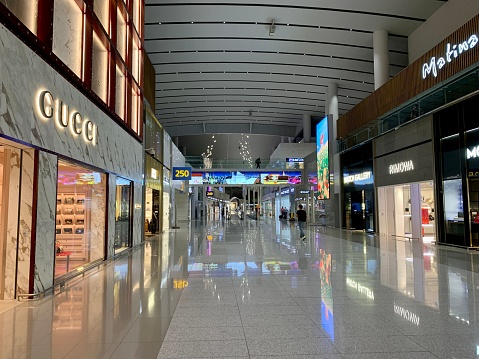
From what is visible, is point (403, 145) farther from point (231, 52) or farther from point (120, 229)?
point (120, 229)

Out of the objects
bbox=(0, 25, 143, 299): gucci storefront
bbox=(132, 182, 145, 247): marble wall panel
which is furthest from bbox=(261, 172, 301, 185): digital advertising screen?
bbox=(0, 25, 143, 299): gucci storefront

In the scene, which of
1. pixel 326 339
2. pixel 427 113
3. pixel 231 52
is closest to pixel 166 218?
pixel 231 52

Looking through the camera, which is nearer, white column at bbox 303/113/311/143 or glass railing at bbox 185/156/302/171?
white column at bbox 303/113/311/143

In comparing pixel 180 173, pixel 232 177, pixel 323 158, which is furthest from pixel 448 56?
pixel 232 177

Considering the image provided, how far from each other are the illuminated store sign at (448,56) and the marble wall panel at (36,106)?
371 inches

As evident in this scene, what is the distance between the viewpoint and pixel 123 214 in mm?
11078

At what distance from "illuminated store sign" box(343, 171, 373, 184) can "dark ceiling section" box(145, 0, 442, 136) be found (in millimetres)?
5727

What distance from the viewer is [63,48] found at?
6.55 meters

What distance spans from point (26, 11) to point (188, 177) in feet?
55.2

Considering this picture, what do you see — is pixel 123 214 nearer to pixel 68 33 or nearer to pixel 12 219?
pixel 68 33

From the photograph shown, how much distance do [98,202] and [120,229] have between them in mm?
2147

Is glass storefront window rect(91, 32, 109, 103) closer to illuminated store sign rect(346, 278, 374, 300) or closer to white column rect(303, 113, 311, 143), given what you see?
illuminated store sign rect(346, 278, 374, 300)

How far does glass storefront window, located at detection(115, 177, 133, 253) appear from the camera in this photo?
1046cm

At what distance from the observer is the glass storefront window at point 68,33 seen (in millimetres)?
6344
